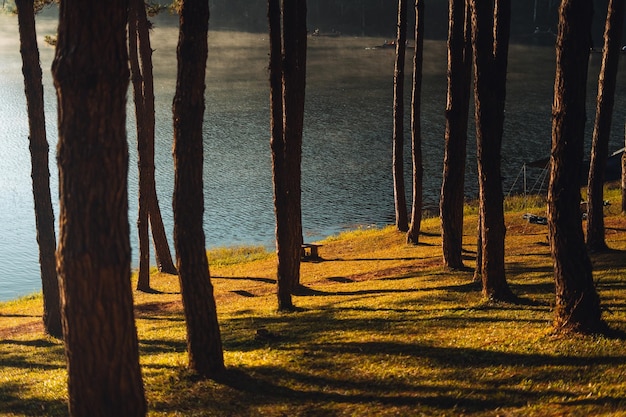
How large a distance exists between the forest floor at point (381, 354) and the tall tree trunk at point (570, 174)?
0.54 metres

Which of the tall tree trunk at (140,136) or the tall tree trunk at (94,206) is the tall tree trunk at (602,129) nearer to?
the tall tree trunk at (140,136)

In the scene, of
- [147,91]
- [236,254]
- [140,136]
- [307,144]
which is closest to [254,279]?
[140,136]

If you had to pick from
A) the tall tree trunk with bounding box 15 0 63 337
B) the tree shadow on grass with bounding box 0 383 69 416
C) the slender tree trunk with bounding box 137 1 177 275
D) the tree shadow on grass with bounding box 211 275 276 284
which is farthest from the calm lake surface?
the tree shadow on grass with bounding box 0 383 69 416

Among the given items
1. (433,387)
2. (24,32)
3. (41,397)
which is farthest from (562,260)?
(24,32)

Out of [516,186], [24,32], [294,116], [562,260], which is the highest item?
[24,32]

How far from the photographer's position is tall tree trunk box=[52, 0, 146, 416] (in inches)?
274

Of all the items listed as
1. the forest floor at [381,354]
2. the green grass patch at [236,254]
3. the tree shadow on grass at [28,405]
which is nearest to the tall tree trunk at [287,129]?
the forest floor at [381,354]

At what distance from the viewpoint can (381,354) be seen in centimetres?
1129

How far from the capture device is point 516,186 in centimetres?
3775

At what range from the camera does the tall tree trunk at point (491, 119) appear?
13.7 m

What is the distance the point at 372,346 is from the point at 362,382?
173cm

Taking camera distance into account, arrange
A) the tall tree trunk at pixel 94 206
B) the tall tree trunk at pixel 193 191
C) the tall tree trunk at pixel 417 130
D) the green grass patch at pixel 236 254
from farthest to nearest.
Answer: the green grass patch at pixel 236 254
the tall tree trunk at pixel 417 130
the tall tree trunk at pixel 193 191
the tall tree trunk at pixel 94 206

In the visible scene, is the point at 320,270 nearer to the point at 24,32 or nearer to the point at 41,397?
the point at 24,32

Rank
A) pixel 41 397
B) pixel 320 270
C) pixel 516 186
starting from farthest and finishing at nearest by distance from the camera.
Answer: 1. pixel 516 186
2. pixel 320 270
3. pixel 41 397
